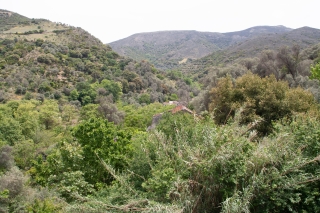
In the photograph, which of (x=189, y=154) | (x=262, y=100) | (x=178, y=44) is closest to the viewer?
(x=189, y=154)


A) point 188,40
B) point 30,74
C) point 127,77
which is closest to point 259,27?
point 188,40

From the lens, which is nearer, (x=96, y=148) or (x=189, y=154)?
(x=189, y=154)

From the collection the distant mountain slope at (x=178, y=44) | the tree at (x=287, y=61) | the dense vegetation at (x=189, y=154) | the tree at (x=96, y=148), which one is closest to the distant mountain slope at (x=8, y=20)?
the dense vegetation at (x=189, y=154)

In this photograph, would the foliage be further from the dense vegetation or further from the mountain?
the mountain

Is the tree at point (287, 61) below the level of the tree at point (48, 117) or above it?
above

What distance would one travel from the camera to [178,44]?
16600cm

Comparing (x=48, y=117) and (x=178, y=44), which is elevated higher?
(x=178, y=44)

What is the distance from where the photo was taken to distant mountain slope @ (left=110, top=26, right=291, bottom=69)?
135100 millimetres

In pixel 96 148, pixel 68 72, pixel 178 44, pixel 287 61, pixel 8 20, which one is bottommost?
pixel 96 148

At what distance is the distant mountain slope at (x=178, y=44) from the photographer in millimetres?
135100

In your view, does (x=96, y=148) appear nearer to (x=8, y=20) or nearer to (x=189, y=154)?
(x=189, y=154)

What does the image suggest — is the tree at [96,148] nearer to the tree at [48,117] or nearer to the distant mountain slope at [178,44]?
the tree at [48,117]

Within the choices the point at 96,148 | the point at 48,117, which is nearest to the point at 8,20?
the point at 48,117

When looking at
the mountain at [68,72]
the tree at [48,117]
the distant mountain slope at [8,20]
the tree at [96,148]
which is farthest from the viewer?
the distant mountain slope at [8,20]
